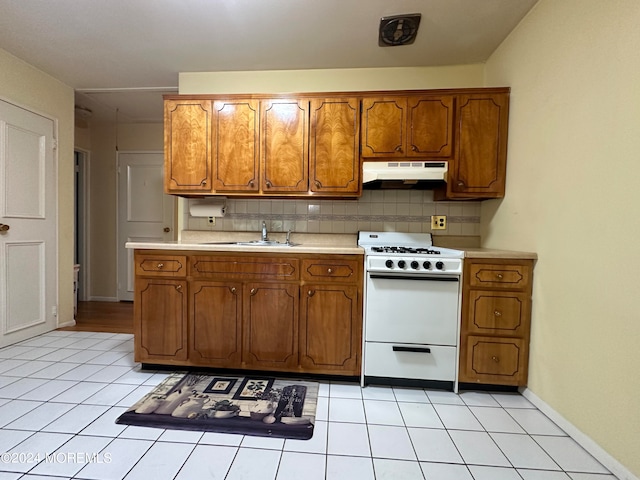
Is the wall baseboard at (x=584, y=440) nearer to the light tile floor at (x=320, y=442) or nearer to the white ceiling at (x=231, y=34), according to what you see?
the light tile floor at (x=320, y=442)

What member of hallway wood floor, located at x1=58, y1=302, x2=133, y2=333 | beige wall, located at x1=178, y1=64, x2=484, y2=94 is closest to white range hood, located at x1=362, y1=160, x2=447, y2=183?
beige wall, located at x1=178, y1=64, x2=484, y2=94

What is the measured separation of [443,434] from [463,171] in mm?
1744

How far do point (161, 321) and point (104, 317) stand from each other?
1.96 meters

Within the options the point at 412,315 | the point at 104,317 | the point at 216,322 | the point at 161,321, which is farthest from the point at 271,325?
the point at 104,317

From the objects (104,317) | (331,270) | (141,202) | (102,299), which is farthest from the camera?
(102,299)

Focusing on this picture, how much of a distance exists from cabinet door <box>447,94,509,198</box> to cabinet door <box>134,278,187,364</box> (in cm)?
215

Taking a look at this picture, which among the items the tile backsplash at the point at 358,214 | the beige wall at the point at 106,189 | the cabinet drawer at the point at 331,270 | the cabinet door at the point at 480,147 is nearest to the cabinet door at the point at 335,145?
the tile backsplash at the point at 358,214

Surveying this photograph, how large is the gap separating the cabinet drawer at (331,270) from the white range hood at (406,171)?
0.68m

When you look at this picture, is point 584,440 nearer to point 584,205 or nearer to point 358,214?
point 584,205

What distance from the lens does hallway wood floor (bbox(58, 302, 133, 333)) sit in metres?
3.14

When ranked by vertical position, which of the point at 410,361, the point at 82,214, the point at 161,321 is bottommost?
the point at 410,361

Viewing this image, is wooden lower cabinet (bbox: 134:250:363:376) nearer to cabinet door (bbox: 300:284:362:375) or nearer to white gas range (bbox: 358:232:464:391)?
cabinet door (bbox: 300:284:362:375)

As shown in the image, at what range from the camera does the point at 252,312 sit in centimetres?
212

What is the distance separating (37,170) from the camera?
2.83 metres
